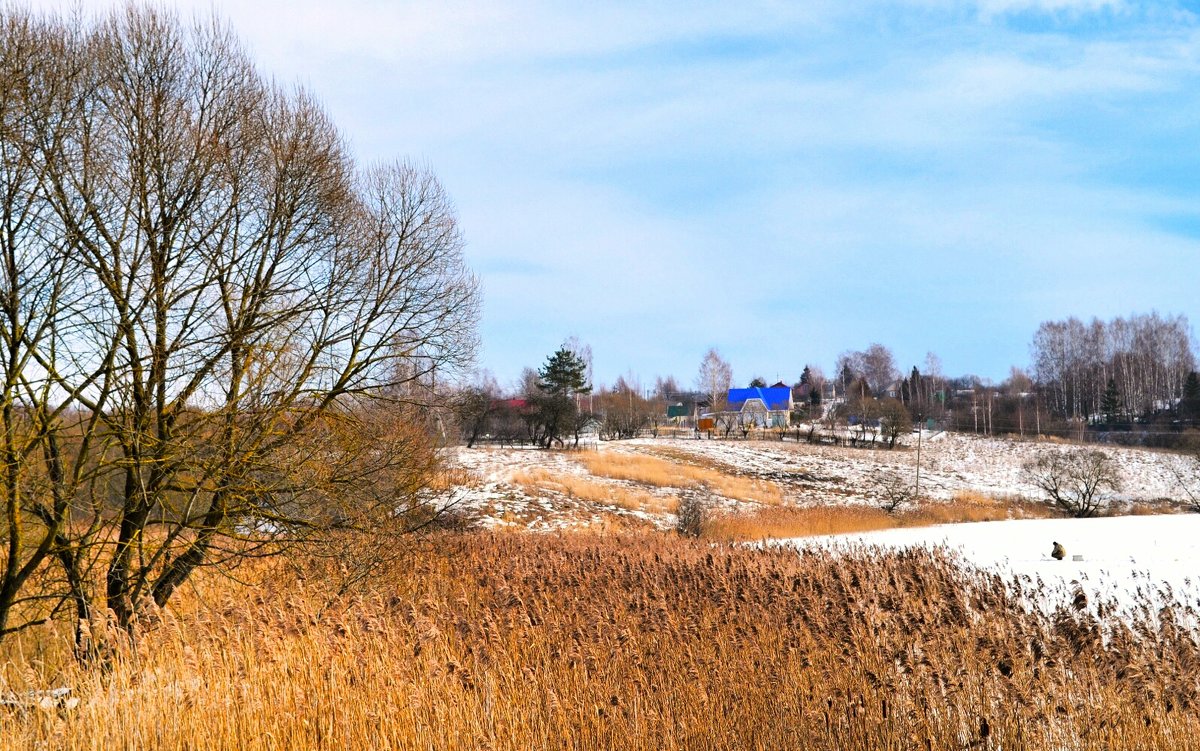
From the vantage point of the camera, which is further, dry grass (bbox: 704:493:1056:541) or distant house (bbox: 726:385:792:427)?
distant house (bbox: 726:385:792:427)

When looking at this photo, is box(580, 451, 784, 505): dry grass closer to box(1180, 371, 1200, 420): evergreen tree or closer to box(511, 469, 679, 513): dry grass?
box(511, 469, 679, 513): dry grass

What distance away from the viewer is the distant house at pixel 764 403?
264ft

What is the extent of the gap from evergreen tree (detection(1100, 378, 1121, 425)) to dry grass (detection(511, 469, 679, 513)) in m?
48.2

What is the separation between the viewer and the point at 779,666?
6227 mm

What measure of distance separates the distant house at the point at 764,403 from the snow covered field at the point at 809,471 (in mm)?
21072

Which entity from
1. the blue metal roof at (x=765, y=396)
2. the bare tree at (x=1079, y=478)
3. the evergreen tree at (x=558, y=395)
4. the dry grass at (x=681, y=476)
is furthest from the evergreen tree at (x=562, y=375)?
the blue metal roof at (x=765, y=396)

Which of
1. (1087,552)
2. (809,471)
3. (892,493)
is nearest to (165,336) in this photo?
(1087,552)

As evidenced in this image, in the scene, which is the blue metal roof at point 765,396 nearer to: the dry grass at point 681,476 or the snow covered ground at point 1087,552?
the dry grass at point 681,476

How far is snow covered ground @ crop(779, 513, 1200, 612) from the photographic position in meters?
10.1

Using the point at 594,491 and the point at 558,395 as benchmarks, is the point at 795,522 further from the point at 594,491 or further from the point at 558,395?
the point at 558,395

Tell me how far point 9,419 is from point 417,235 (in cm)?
498

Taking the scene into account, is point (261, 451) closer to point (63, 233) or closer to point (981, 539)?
point (63, 233)

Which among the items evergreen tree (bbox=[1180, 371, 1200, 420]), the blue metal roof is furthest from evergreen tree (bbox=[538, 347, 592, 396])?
evergreen tree (bbox=[1180, 371, 1200, 420])

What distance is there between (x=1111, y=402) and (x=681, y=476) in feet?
145
